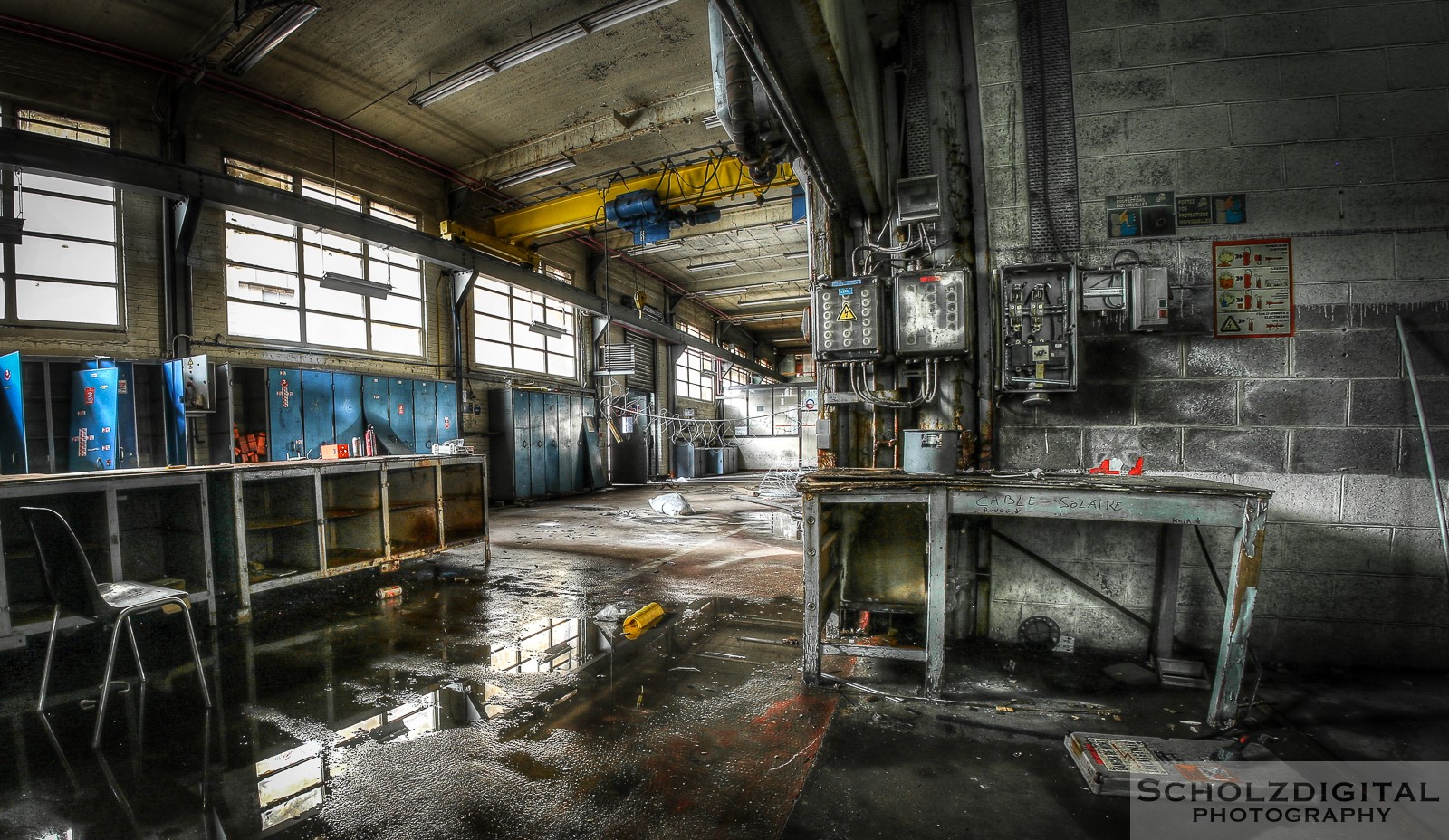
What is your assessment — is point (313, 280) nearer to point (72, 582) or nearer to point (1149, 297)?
point (72, 582)

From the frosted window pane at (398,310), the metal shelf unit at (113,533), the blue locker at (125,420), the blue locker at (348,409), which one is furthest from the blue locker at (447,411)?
the metal shelf unit at (113,533)

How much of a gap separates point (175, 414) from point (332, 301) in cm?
238

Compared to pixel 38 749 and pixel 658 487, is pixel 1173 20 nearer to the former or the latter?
pixel 38 749

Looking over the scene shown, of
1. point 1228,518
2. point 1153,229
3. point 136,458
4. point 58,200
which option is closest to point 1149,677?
point 1228,518

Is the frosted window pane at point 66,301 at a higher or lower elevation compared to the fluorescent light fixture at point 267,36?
lower

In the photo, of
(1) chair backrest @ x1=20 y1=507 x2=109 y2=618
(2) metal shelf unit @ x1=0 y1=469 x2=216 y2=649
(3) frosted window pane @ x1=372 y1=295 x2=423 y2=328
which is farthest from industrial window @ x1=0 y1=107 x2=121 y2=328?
(1) chair backrest @ x1=20 y1=507 x2=109 y2=618

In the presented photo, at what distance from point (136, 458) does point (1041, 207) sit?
7.86 m

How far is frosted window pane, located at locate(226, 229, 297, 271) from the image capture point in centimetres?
644

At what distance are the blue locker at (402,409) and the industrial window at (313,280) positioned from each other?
571mm

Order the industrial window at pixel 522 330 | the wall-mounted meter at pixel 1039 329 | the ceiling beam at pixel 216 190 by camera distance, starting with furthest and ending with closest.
A: the industrial window at pixel 522 330, the ceiling beam at pixel 216 190, the wall-mounted meter at pixel 1039 329

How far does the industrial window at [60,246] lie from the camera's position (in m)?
5.07

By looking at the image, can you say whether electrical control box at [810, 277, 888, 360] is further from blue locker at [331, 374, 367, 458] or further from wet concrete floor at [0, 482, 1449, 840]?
blue locker at [331, 374, 367, 458]

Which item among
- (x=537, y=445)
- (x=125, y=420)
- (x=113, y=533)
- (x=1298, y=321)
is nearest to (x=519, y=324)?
(x=537, y=445)

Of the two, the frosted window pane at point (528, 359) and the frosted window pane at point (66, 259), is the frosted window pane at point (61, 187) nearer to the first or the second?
the frosted window pane at point (66, 259)
